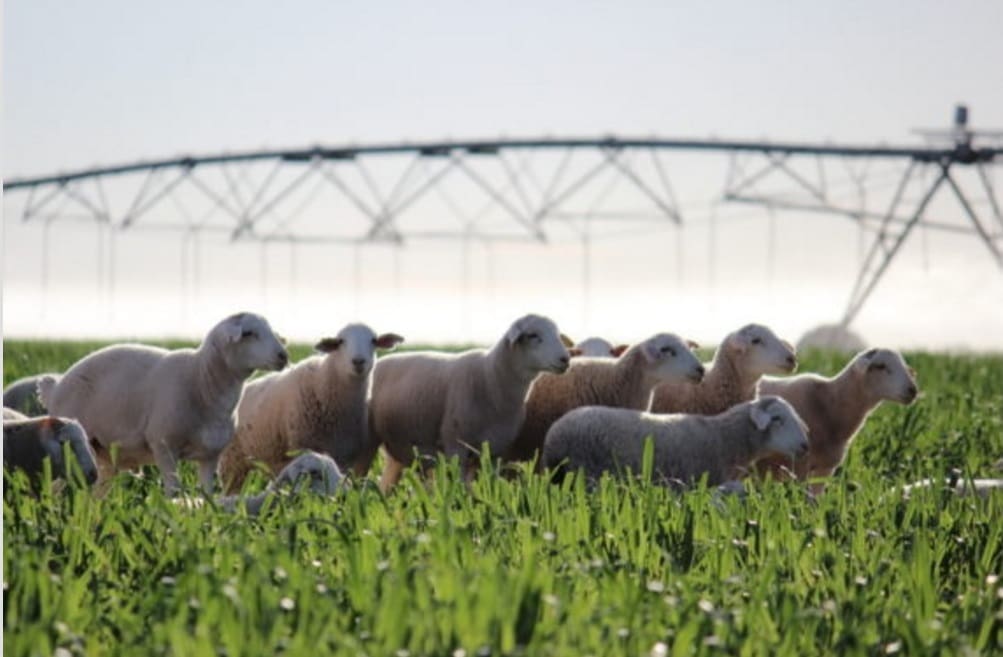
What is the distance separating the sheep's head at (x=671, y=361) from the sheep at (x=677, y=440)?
0.74m

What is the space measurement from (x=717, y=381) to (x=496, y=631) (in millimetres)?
6681

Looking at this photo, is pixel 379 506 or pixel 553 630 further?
pixel 379 506

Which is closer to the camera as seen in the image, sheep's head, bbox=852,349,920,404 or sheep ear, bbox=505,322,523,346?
sheep ear, bbox=505,322,523,346

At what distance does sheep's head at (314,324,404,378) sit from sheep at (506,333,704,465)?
104 cm

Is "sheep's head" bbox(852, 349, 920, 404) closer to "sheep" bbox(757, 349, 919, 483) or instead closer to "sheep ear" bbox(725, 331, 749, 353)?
"sheep" bbox(757, 349, 919, 483)

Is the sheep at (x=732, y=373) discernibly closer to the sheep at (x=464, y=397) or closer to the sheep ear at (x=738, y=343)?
the sheep ear at (x=738, y=343)

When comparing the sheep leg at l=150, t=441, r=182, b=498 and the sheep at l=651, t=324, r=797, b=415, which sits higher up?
the sheep at l=651, t=324, r=797, b=415

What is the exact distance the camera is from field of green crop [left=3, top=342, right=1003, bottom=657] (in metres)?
4.57

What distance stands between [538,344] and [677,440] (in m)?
1.09

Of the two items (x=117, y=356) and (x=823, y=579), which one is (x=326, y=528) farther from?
(x=117, y=356)

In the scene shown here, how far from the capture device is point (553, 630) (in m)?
4.73

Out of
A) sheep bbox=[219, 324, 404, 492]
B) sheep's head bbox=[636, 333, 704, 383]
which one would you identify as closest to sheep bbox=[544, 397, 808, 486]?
sheep's head bbox=[636, 333, 704, 383]

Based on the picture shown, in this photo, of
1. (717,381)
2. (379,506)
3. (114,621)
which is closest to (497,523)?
(379,506)

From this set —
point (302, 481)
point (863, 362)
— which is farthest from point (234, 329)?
point (863, 362)
